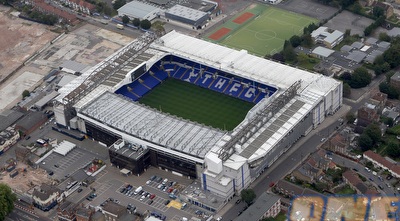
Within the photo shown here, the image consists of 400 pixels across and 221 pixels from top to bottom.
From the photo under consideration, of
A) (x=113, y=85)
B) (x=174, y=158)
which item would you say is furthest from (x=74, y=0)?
(x=174, y=158)

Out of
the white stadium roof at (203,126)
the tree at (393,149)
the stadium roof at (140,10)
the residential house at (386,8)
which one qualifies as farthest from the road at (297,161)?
the stadium roof at (140,10)

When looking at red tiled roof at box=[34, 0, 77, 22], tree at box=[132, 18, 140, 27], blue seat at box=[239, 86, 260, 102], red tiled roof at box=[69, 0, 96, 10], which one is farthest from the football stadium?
red tiled roof at box=[69, 0, 96, 10]

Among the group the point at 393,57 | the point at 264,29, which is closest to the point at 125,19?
the point at 264,29

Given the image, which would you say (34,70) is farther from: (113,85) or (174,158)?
(174,158)

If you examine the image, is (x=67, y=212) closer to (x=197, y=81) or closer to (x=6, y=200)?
(x=6, y=200)

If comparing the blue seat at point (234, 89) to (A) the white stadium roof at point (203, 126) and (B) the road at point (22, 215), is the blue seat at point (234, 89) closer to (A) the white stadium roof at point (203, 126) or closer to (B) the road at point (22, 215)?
(A) the white stadium roof at point (203, 126)

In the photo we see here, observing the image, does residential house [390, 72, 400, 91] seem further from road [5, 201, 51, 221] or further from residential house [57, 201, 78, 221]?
road [5, 201, 51, 221]
